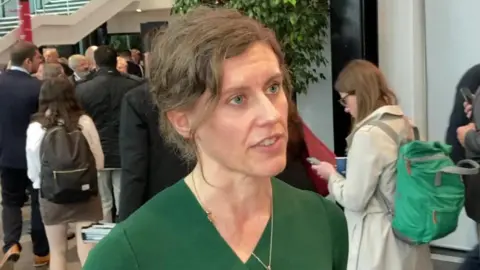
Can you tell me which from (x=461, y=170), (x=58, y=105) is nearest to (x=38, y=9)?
(x=58, y=105)

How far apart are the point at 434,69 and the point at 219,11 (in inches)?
171

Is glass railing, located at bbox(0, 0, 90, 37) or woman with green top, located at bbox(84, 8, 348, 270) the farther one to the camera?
glass railing, located at bbox(0, 0, 90, 37)

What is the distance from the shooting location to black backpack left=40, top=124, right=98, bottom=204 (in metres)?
4.32

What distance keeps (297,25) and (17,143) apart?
2.27 metres

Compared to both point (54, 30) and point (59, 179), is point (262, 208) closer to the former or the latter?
point (59, 179)

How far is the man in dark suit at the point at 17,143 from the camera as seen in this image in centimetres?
549

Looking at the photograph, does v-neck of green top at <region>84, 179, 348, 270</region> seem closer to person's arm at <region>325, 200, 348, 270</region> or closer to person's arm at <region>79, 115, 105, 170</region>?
person's arm at <region>325, 200, 348, 270</region>

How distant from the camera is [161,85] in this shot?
4.33 feet

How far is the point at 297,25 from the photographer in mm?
5395

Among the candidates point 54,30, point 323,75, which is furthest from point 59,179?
point 54,30

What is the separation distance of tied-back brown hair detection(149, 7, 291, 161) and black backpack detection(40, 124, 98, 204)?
310 centimetres

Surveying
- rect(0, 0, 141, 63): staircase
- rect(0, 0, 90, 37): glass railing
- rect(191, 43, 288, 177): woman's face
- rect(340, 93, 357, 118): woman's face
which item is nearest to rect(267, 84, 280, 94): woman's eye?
rect(191, 43, 288, 177): woman's face

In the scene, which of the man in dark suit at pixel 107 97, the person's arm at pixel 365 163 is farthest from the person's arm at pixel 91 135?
the person's arm at pixel 365 163

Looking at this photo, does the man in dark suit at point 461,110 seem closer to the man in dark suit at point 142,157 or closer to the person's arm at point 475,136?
the person's arm at point 475,136
